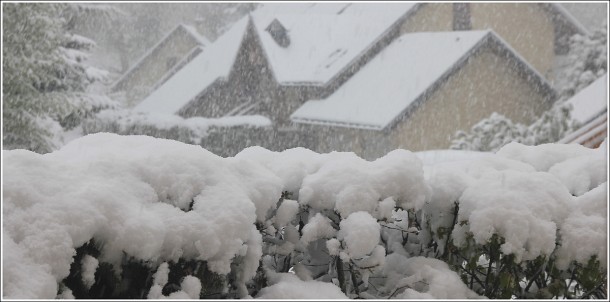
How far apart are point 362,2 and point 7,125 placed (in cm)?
1860

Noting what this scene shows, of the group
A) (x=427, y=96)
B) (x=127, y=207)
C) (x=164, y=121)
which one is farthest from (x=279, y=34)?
(x=127, y=207)

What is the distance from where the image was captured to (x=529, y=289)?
2799 mm

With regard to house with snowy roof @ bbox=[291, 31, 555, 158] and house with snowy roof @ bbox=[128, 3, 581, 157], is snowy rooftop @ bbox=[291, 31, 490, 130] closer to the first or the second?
house with snowy roof @ bbox=[291, 31, 555, 158]

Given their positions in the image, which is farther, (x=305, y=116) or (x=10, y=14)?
(x=305, y=116)

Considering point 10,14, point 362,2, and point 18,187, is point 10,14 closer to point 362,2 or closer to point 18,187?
point 18,187

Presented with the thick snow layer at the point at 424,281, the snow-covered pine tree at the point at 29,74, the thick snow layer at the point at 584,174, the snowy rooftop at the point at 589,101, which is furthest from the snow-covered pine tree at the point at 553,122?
the thick snow layer at the point at 424,281

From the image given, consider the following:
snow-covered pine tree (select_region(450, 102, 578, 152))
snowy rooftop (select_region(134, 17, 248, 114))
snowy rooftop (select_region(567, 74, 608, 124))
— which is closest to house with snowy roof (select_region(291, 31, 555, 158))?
snow-covered pine tree (select_region(450, 102, 578, 152))

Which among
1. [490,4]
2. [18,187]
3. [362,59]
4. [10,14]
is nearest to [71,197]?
[18,187]

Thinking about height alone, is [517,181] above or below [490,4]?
below

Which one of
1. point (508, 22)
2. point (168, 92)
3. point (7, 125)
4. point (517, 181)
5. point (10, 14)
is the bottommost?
point (517, 181)

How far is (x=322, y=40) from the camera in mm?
23797

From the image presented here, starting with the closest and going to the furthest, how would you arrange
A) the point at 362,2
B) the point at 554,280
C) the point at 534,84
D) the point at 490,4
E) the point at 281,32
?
the point at 554,280, the point at 534,84, the point at 281,32, the point at 490,4, the point at 362,2

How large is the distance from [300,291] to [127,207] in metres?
0.75

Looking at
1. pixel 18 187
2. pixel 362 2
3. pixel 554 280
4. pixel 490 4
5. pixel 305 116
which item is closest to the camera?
pixel 18 187
